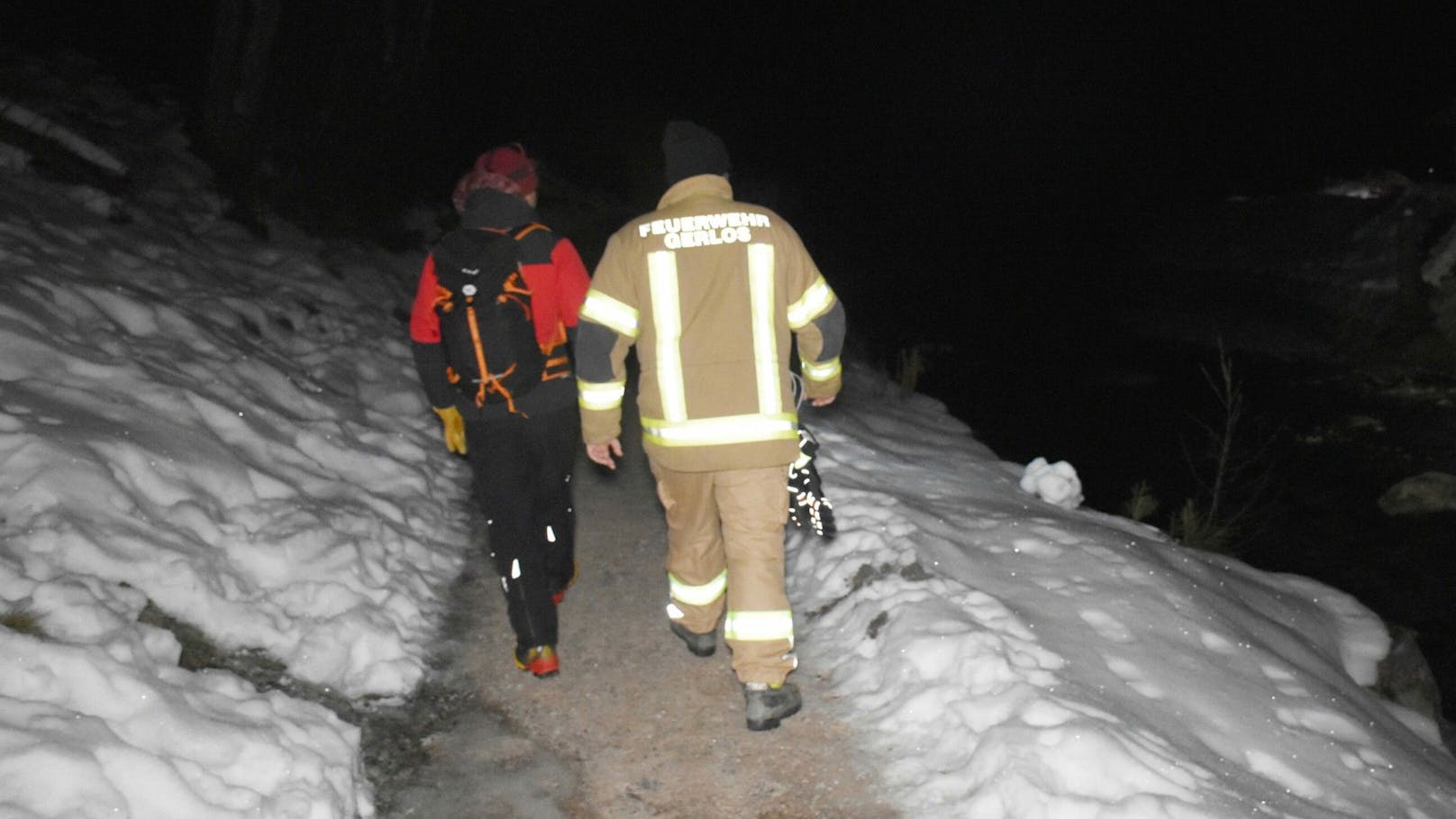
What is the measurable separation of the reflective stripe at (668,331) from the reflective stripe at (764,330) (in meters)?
0.27

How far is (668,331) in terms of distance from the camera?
395 centimetres

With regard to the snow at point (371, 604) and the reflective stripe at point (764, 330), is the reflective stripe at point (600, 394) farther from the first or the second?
the snow at point (371, 604)

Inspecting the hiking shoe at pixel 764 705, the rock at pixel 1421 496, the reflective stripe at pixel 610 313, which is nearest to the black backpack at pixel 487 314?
the reflective stripe at pixel 610 313

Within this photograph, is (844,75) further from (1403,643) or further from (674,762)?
(674,762)

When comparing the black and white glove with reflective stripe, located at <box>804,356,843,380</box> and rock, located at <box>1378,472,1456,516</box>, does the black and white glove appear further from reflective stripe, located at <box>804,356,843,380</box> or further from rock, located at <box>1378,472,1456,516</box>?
rock, located at <box>1378,472,1456,516</box>

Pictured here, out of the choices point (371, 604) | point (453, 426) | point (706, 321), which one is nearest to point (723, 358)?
point (706, 321)

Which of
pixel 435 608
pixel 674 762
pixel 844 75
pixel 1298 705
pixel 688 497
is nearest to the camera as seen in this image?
pixel 674 762

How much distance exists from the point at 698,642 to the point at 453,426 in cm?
137

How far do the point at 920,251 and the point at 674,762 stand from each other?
20.2m

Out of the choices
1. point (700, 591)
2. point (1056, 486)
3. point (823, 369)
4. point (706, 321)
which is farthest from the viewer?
point (1056, 486)

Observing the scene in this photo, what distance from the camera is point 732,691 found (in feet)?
14.6

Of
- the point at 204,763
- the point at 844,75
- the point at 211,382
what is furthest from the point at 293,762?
the point at 844,75

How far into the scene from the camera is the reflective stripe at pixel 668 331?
3885 millimetres

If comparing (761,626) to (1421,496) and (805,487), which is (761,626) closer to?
(805,487)
